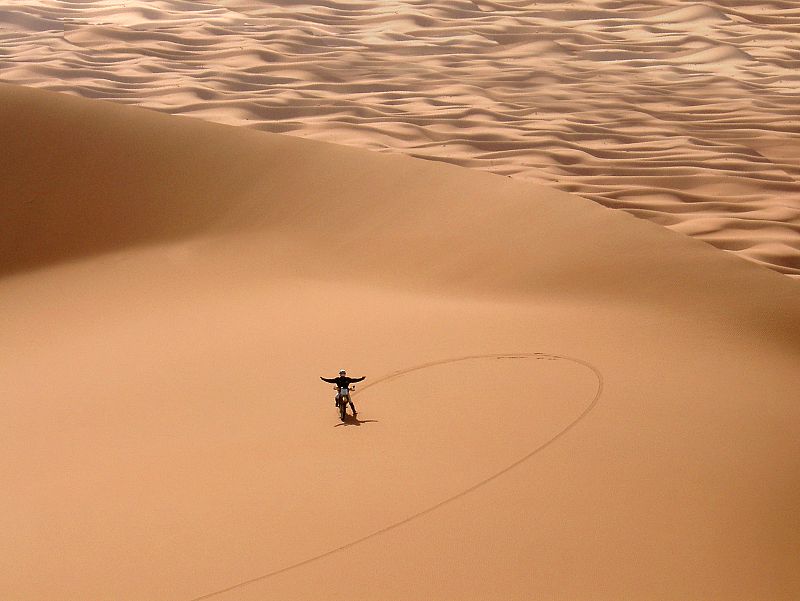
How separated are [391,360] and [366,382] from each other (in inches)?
11.3

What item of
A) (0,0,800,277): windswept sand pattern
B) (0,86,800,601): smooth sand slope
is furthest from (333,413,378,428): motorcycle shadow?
(0,0,800,277): windswept sand pattern

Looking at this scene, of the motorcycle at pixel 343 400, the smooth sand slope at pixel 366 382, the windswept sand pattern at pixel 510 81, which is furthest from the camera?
the windswept sand pattern at pixel 510 81

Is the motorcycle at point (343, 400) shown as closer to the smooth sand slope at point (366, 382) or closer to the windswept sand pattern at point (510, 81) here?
the smooth sand slope at point (366, 382)

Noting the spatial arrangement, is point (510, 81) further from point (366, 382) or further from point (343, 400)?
point (343, 400)

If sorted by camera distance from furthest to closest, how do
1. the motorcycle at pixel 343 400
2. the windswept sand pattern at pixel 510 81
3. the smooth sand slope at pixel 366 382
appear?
the windswept sand pattern at pixel 510 81 < the motorcycle at pixel 343 400 < the smooth sand slope at pixel 366 382

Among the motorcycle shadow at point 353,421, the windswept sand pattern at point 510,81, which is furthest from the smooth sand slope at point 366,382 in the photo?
the windswept sand pattern at point 510,81

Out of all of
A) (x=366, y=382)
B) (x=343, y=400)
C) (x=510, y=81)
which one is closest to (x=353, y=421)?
(x=343, y=400)

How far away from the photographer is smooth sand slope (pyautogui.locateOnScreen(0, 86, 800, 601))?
9.92 ft

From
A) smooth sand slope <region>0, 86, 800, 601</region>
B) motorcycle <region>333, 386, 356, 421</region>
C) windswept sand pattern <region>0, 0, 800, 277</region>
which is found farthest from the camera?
windswept sand pattern <region>0, 0, 800, 277</region>

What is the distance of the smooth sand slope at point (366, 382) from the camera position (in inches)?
119

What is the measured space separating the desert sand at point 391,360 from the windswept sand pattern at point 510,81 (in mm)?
79

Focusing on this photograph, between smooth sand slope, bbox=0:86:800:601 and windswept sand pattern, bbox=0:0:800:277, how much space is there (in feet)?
4.81

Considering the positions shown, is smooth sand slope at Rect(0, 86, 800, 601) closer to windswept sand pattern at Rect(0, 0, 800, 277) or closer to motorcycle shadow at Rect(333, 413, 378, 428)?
motorcycle shadow at Rect(333, 413, 378, 428)

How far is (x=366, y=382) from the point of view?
14.2 ft
